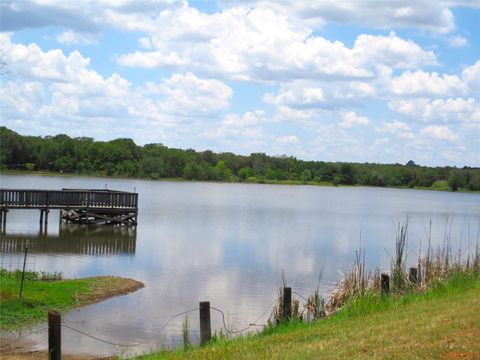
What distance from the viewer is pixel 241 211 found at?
202ft

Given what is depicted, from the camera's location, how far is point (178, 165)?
156 m

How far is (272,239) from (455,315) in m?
27.7

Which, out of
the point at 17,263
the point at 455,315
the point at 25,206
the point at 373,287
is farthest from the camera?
the point at 25,206

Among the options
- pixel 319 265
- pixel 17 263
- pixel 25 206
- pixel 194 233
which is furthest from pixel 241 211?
pixel 17 263

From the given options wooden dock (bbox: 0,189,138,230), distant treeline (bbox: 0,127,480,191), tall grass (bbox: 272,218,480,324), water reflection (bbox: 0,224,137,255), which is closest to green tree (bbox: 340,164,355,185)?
distant treeline (bbox: 0,127,480,191)

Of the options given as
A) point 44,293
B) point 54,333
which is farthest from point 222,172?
point 54,333

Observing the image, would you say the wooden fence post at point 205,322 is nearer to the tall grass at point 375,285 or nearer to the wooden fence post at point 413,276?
the tall grass at point 375,285

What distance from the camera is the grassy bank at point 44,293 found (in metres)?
16.0

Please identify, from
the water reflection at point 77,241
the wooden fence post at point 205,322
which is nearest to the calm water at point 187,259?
the water reflection at point 77,241

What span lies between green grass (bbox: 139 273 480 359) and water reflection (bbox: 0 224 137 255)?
18.0 m

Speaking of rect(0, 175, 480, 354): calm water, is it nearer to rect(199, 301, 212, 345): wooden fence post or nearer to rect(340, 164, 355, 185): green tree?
rect(199, 301, 212, 345): wooden fence post

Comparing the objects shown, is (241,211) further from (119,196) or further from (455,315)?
(455,315)

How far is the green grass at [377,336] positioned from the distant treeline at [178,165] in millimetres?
114401

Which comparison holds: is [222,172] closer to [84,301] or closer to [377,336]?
[84,301]
